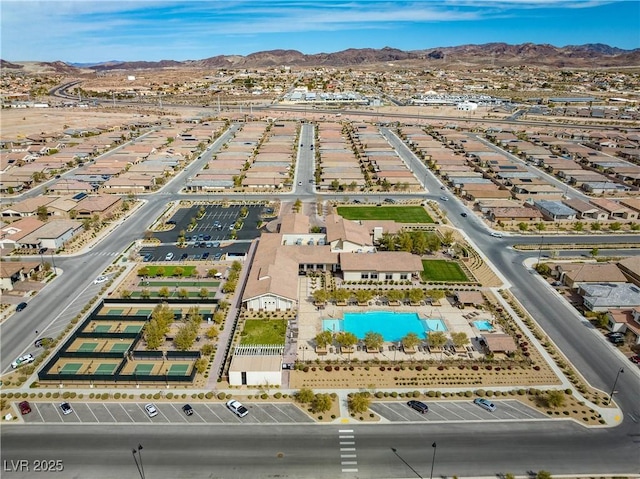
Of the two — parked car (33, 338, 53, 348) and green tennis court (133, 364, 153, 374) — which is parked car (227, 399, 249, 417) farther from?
parked car (33, 338, 53, 348)

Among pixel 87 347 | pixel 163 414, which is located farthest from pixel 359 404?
pixel 87 347

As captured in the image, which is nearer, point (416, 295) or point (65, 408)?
point (65, 408)

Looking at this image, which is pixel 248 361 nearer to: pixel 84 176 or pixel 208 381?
pixel 208 381

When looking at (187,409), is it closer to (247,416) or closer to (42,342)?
(247,416)

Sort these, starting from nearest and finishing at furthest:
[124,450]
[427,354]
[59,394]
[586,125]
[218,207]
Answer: [124,450]
[59,394]
[427,354]
[218,207]
[586,125]

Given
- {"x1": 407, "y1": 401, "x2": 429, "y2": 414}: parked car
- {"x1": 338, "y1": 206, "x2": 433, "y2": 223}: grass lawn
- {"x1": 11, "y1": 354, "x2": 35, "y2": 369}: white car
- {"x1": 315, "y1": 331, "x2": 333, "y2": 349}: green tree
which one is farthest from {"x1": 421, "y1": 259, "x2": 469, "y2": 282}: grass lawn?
{"x1": 11, "y1": 354, "x2": 35, "y2": 369}: white car

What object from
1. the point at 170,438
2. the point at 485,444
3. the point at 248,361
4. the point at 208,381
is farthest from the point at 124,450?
the point at 485,444
